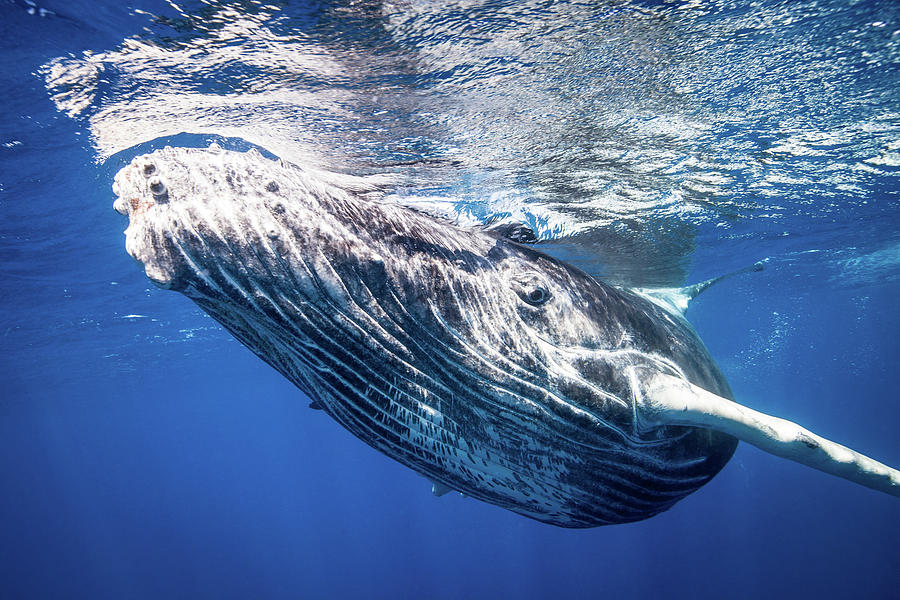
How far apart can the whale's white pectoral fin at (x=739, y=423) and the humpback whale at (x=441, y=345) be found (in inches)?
0.6

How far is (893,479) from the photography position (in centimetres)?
330

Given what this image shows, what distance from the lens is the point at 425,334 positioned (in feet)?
8.77

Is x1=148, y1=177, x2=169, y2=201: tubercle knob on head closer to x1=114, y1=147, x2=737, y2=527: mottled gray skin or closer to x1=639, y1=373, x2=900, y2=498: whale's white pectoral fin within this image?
x1=114, y1=147, x2=737, y2=527: mottled gray skin

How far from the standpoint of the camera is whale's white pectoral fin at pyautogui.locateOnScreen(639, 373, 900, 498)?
118 inches

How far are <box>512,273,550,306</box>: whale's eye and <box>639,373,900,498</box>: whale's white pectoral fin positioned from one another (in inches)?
39.2

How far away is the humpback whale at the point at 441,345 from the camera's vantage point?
2.20m

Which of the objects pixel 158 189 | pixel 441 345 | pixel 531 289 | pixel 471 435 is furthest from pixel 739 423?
pixel 158 189

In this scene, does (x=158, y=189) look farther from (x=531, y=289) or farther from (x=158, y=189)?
(x=531, y=289)

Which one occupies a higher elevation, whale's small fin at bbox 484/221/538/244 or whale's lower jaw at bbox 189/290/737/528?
whale's small fin at bbox 484/221/538/244

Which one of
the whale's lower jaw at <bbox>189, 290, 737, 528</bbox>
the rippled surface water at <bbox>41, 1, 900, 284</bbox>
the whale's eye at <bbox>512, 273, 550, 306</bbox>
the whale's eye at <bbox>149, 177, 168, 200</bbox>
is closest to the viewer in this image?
the whale's eye at <bbox>149, 177, 168, 200</bbox>

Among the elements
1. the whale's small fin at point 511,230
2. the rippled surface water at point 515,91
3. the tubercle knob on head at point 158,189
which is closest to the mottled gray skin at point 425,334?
the tubercle knob on head at point 158,189

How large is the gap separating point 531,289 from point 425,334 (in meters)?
1.14

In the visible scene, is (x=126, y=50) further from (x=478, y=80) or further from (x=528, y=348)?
(x=528, y=348)

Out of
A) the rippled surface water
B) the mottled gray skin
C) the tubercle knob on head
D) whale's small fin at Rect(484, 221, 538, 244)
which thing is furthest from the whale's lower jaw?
the rippled surface water
